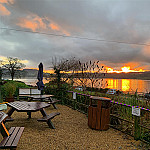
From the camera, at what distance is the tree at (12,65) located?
36.9 meters

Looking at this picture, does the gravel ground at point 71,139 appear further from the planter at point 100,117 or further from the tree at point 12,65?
the tree at point 12,65

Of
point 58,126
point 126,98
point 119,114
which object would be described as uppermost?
point 126,98

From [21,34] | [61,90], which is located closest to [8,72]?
[21,34]

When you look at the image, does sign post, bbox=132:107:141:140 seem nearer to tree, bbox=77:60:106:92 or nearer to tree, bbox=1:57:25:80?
tree, bbox=77:60:106:92

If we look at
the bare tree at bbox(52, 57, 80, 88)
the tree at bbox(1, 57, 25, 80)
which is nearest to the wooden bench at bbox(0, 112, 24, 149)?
the bare tree at bbox(52, 57, 80, 88)

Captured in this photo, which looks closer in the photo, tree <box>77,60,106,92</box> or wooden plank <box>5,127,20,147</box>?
wooden plank <box>5,127,20,147</box>

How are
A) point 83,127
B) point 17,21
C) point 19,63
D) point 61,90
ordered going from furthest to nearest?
point 19,63, point 17,21, point 61,90, point 83,127

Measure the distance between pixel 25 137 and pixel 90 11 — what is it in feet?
24.6

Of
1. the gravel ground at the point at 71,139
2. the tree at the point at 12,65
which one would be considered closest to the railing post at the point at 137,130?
the gravel ground at the point at 71,139

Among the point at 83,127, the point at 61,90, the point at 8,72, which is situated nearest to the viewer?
the point at 83,127

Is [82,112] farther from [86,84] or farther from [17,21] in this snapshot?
[17,21]

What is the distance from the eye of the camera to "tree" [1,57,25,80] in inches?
1452

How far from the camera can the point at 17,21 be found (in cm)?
991

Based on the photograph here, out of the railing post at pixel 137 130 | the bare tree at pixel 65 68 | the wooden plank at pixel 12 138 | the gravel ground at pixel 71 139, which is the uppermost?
the bare tree at pixel 65 68
